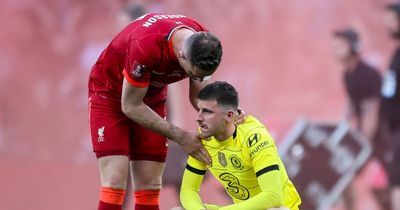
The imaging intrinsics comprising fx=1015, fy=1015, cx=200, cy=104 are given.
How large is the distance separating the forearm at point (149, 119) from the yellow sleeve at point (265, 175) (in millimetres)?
449

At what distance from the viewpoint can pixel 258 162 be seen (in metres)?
5.76

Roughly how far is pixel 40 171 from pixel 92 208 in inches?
25.6

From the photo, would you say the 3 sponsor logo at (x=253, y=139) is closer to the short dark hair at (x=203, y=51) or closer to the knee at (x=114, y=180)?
the short dark hair at (x=203, y=51)

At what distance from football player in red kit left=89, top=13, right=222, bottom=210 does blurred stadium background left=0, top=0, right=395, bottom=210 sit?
3763 millimetres

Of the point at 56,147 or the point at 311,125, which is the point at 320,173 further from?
the point at 56,147

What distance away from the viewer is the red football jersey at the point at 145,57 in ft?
18.6

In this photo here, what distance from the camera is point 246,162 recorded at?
5895 millimetres

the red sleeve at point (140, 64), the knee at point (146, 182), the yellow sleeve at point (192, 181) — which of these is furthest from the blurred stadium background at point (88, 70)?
the red sleeve at point (140, 64)

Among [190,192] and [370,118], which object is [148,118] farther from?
[370,118]

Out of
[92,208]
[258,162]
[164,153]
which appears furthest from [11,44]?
[258,162]

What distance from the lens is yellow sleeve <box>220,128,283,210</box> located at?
571 cm

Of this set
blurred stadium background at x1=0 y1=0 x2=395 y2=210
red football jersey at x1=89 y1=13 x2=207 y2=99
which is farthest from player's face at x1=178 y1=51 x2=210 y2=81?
blurred stadium background at x1=0 y1=0 x2=395 y2=210

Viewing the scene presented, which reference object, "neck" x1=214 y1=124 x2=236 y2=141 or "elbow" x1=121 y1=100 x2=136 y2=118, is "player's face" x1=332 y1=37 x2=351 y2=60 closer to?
"neck" x1=214 y1=124 x2=236 y2=141

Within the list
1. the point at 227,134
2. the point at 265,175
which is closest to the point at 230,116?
the point at 227,134
